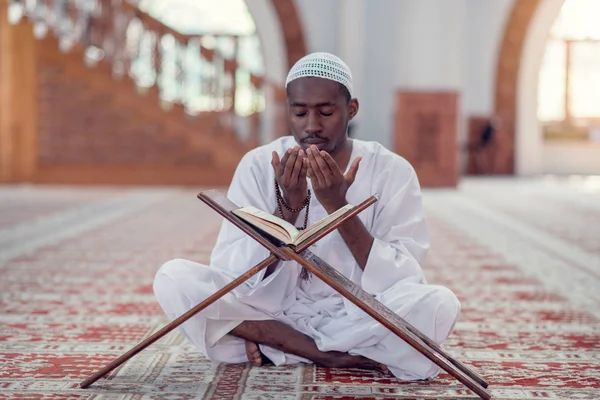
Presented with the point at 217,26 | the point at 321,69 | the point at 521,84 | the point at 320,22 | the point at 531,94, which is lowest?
the point at 321,69

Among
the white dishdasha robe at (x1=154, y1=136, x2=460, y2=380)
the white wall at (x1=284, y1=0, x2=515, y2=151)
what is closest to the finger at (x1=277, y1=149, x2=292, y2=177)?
the white dishdasha robe at (x1=154, y1=136, x2=460, y2=380)

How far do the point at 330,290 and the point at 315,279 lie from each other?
0.17 ft

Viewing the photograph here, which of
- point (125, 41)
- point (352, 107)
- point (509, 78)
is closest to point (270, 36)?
point (125, 41)

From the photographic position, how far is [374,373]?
92.8 inches

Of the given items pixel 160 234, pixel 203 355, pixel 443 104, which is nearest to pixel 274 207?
pixel 203 355

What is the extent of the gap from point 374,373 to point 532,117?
11.1m

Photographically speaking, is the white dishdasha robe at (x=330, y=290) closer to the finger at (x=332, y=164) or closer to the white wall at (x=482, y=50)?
the finger at (x=332, y=164)

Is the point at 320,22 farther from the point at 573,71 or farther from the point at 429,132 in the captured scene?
the point at 573,71

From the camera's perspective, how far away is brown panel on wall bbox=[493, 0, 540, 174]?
12.4m

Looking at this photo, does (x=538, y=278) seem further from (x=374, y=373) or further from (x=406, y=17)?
(x=406, y=17)

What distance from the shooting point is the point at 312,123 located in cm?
230

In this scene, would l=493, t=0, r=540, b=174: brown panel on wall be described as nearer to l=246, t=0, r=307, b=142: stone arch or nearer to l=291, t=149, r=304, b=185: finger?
l=246, t=0, r=307, b=142: stone arch

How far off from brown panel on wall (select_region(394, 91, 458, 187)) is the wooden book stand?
777 centimetres

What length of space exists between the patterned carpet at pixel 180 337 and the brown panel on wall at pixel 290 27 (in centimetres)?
468
